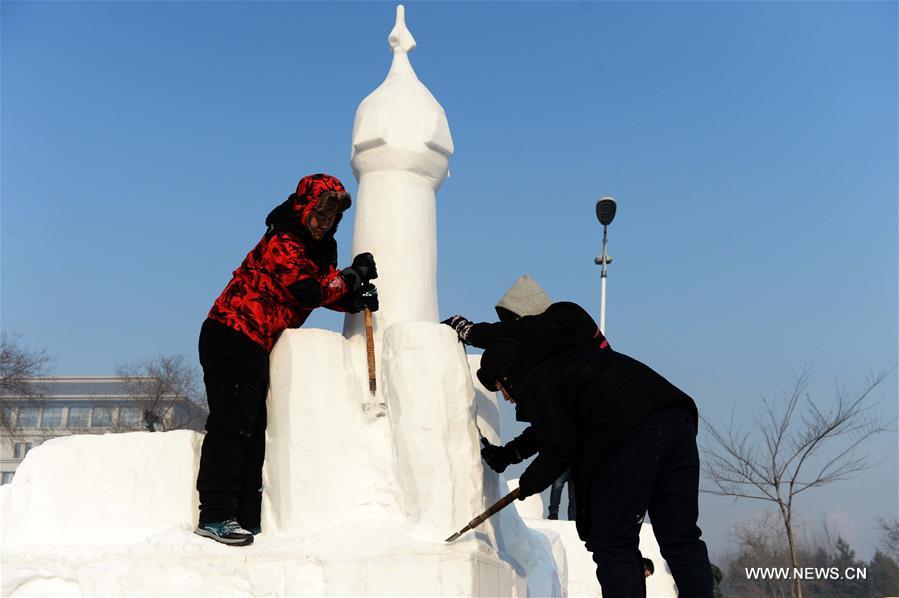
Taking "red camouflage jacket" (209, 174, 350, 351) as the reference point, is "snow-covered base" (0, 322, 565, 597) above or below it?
below

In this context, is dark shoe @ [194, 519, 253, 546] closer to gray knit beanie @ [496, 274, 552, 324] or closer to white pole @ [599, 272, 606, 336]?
gray knit beanie @ [496, 274, 552, 324]

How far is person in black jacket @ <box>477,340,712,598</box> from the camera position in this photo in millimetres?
3559

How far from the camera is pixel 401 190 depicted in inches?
204

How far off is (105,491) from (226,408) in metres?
0.91

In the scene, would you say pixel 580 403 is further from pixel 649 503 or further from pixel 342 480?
pixel 342 480

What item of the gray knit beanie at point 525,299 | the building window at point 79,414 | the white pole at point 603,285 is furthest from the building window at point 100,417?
Answer: the gray knit beanie at point 525,299

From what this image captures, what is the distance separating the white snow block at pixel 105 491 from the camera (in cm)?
464

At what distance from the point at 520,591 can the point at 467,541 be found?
2.88ft

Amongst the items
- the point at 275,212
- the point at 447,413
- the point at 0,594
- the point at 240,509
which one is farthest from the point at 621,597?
the point at 0,594

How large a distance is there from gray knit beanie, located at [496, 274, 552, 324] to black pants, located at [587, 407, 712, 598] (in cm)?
84

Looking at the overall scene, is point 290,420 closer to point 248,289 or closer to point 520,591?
point 248,289

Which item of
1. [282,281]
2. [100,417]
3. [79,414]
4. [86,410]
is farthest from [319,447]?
[86,410]

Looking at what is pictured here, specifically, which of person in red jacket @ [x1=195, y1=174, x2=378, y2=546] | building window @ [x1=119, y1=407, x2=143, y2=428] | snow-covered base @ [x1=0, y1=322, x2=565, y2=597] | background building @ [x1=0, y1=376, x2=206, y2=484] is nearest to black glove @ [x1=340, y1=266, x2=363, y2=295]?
person in red jacket @ [x1=195, y1=174, x2=378, y2=546]

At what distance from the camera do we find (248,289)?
4.59 m
